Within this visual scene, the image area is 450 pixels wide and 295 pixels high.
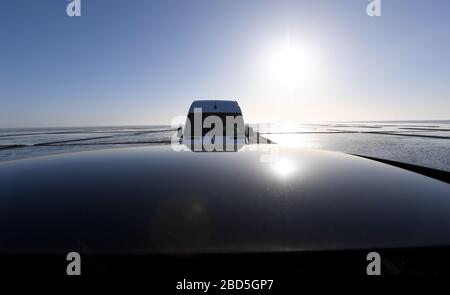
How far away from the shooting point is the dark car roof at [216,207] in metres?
1.00

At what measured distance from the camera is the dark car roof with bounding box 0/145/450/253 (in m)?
1.00

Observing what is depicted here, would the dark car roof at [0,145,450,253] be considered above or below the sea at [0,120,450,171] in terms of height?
above

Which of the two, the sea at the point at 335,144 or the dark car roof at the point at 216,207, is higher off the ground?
the dark car roof at the point at 216,207

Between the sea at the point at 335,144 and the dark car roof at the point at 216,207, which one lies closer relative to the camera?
the dark car roof at the point at 216,207

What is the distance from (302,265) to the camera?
871 millimetres

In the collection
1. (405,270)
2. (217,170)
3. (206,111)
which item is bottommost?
(405,270)

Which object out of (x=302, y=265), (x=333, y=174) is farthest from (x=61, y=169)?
(x=333, y=174)

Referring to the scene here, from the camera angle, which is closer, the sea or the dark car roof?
the dark car roof

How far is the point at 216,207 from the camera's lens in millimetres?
1396

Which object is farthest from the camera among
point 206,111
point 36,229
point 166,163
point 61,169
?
point 206,111

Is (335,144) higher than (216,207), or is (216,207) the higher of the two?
(216,207)

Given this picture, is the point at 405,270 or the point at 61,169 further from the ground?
the point at 61,169

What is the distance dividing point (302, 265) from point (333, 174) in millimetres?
1453

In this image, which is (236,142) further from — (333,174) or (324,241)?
(324,241)
